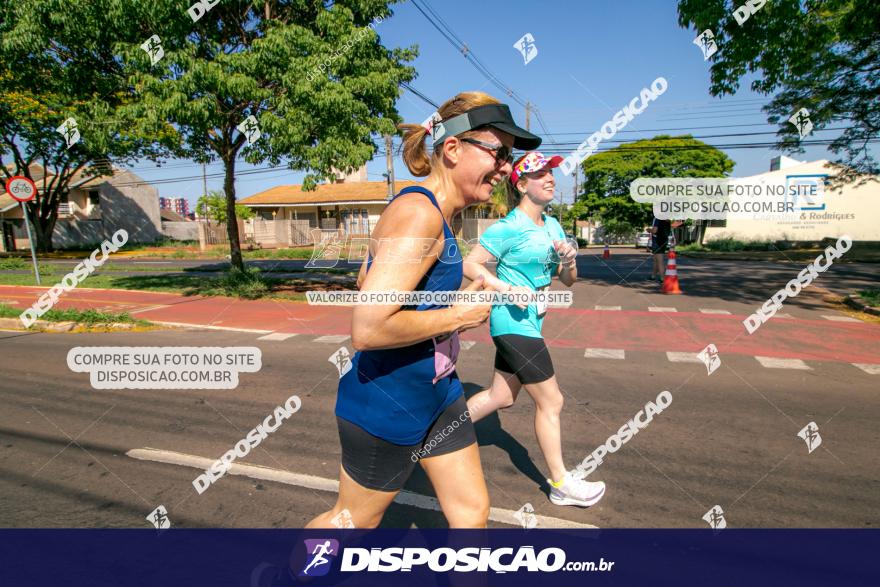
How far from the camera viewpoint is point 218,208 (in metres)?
43.2

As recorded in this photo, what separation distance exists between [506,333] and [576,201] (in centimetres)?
4617

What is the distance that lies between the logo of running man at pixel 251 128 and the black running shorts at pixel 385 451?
34.9 ft

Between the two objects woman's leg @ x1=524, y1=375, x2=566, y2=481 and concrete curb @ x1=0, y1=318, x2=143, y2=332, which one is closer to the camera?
woman's leg @ x1=524, y1=375, x2=566, y2=481

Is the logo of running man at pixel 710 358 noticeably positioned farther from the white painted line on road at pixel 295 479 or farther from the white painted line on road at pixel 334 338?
the white painted line on road at pixel 334 338

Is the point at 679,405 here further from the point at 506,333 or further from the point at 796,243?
the point at 796,243

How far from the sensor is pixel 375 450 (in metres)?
1.68

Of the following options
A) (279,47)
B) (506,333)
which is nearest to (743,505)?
(506,333)

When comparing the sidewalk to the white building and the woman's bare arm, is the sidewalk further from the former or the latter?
the white building

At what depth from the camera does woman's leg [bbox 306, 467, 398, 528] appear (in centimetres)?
173

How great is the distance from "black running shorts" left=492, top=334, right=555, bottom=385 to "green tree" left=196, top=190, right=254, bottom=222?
131 feet

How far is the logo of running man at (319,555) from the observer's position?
179 centimetres

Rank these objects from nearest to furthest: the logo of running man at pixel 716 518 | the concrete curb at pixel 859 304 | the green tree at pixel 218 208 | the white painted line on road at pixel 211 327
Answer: the logo of running man at pixel 716 518 → the concrete curb at pixel 859 304 → the white painted line on road at pixel 211 327 → the green tree at pixel 218 208

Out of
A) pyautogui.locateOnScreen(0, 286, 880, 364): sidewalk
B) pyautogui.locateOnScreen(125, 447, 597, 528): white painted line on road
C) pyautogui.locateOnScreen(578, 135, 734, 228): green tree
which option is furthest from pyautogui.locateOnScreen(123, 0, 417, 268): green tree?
pyautogui.locateOnScreen(578, 135, 734, 228): green tree

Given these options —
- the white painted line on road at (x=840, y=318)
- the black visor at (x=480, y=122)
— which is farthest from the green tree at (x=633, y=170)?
the black visor at (x=480, y=122)
